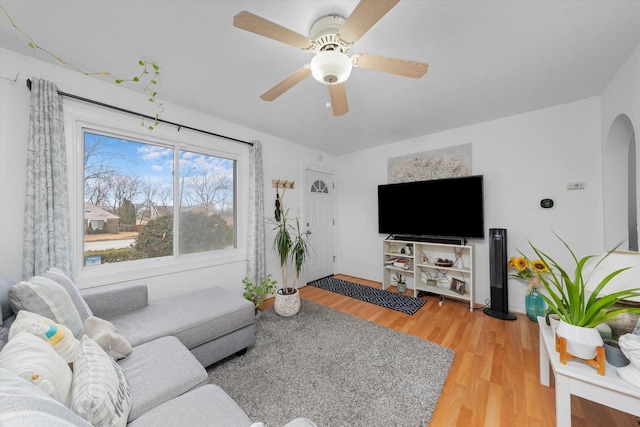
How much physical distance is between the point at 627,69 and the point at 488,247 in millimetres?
1941

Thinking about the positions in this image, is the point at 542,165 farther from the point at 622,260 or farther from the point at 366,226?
the point at 366,226

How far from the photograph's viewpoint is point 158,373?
119 cm

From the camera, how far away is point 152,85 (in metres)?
2.14

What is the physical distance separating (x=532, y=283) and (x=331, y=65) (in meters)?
3.09

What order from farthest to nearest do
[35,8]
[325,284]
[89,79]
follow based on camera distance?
1. [325,284]
2. [89,79]
3. [35,8]

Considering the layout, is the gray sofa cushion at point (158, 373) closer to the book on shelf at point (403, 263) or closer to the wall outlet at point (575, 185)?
the book on shelf at point (403, 263)

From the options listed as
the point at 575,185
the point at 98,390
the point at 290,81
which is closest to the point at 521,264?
the point at 575,185

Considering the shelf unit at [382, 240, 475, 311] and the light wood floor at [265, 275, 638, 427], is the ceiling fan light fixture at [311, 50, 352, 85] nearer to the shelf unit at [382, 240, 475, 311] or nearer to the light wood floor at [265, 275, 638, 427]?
the light wood floor at [265, 275, 638, 427]

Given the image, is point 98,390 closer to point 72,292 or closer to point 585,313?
point 72,292

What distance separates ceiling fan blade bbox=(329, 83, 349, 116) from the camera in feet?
5.39

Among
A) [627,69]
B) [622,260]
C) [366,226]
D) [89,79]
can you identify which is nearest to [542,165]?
[627,69]

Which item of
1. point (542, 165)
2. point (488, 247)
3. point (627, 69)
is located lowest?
point (488, 247)

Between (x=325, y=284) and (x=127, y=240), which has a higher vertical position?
(x=127, y=240)

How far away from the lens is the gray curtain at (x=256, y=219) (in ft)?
9.90
